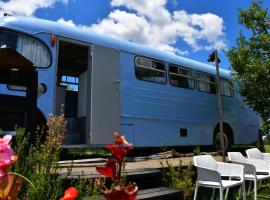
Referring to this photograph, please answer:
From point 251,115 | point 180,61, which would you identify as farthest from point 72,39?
point 251,115

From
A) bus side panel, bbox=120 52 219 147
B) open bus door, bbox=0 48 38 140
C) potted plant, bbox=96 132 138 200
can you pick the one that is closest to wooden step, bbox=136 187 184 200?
open bus door, bbox=0 48 38 140

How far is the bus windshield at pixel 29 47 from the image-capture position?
598 centimetres

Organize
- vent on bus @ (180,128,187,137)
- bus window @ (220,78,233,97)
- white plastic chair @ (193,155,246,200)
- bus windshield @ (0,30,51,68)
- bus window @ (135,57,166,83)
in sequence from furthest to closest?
1. bus window @ (220,78,233,97)
2. vent on bus @ (180,128,187,137)
3. bus window @ (135,57,166,83)
4. bus windshield @ (0,30,51,68)
5. white plastic chair @ (193,155,246,200)

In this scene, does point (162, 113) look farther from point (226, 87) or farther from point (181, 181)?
point (181, 181)

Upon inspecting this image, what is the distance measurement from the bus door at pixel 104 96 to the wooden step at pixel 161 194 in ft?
7.86

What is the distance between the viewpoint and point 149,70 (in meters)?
8.27

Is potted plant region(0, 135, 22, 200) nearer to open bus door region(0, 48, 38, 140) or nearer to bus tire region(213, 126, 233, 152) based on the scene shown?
open bus door region(0, 48, 38, 140)

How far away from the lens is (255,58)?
9.76 meters

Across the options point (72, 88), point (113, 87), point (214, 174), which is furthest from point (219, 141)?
point (214, 174)

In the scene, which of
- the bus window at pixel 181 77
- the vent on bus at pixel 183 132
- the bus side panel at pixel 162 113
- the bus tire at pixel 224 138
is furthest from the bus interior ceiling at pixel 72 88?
the bus tire at pixel 224 138

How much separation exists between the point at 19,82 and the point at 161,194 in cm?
205

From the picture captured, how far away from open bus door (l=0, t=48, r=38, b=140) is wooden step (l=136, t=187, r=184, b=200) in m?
1.44

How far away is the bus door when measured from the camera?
6.68m

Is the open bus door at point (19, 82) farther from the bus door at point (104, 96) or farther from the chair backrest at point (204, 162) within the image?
the bus door at point (104, 96)
